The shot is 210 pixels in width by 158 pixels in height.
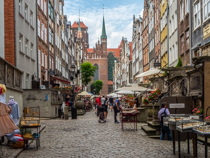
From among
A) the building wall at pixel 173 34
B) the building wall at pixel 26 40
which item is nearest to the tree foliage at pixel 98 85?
the building wall at pixel 173 34

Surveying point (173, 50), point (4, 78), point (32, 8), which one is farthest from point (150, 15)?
point (4, 78)

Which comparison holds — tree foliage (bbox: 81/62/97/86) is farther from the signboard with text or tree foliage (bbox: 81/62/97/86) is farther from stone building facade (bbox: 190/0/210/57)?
the signboard with text

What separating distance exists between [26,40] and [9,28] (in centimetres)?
447

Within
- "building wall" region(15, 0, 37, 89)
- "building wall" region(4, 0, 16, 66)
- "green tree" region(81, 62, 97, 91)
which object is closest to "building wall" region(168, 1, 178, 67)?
"building wall" region(15, 0, 37, 89)

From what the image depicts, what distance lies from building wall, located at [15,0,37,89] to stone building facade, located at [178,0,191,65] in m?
11.4

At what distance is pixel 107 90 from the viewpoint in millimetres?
138625

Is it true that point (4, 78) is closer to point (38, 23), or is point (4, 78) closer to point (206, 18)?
point (206, 18)

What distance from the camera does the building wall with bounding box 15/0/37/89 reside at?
25561 mm

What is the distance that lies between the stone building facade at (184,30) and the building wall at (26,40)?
11423mm

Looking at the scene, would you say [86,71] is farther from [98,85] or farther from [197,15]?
[197,15]

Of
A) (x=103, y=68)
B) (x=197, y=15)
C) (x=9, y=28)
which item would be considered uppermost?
(x=103, y=68)

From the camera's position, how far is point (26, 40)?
2875cm

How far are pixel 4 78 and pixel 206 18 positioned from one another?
10890 mm

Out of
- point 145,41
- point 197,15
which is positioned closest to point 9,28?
point 197,15
